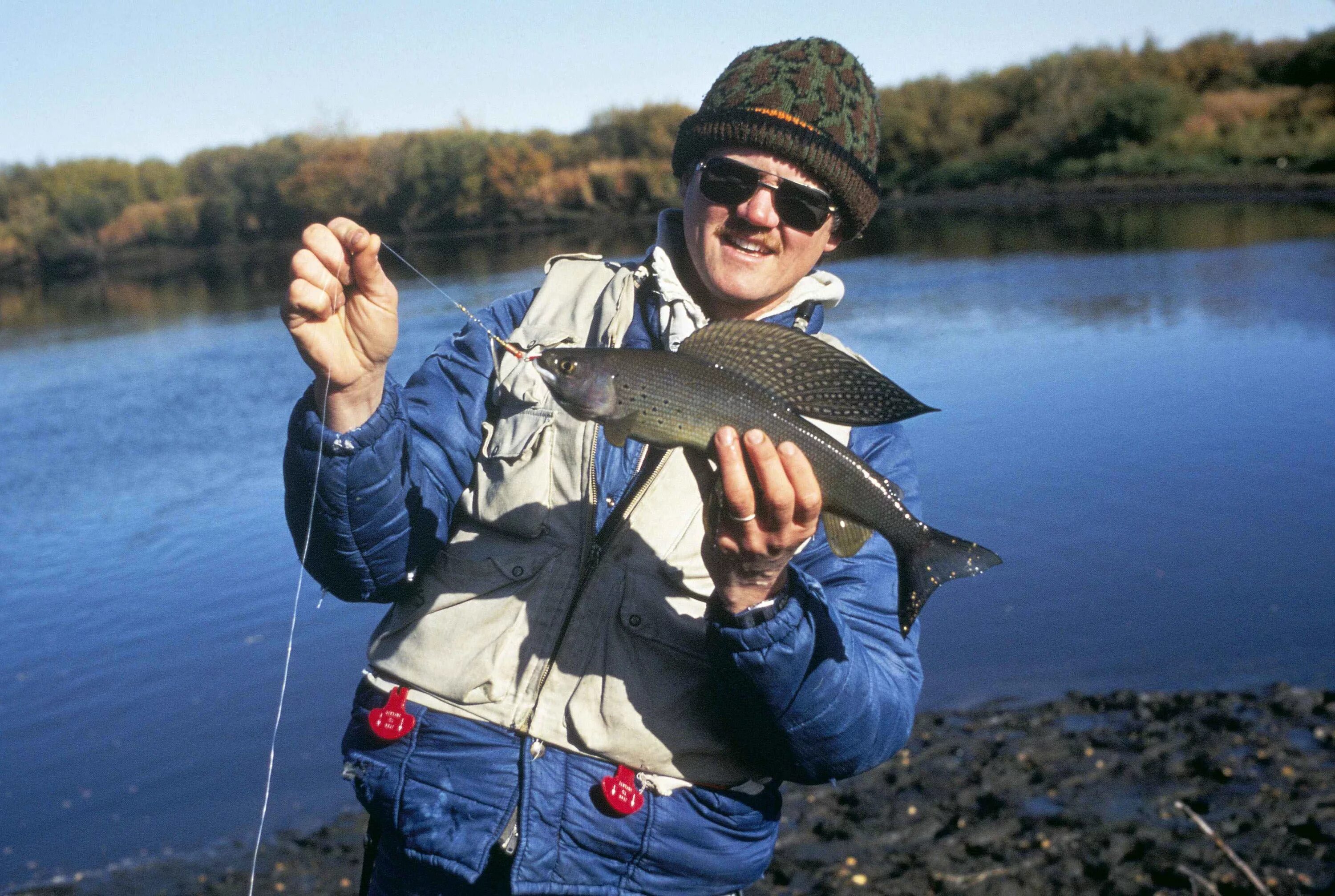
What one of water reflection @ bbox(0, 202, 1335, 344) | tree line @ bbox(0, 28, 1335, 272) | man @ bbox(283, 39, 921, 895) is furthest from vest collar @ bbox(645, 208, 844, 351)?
tree line @ bbox(0, 28, 1335, 272)

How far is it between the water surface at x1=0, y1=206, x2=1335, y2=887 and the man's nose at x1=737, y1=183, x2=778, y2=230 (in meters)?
6.19

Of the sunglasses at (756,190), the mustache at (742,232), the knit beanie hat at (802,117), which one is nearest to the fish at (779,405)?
the mustache at (742,232)

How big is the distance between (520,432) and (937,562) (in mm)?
1160

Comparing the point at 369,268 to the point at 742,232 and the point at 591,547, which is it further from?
the point at 742,232

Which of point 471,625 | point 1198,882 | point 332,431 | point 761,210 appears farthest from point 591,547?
point 1198,882

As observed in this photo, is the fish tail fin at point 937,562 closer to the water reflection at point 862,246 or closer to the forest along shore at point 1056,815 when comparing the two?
the forest along shore at point 1056,815

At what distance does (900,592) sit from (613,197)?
66.7 meters

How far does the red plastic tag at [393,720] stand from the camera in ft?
9.39

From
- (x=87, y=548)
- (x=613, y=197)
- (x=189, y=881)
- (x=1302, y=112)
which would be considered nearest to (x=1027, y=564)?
(x=189, y=881)

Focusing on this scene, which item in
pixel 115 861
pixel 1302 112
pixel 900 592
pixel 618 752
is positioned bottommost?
pixel 115 861

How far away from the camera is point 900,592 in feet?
10.1

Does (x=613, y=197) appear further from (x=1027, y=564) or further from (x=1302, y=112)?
(x=1027, y=564)

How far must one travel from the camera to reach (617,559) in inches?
115

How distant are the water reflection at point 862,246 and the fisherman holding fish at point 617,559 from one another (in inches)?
878
